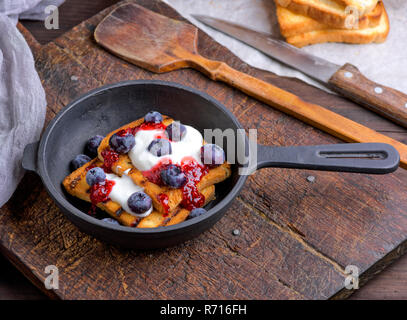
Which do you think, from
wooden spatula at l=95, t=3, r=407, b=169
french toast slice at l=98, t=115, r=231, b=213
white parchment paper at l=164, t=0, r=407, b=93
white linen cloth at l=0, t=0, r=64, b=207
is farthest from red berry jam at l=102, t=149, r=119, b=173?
white parchment paper at l=164, t=0, r=407, b=93

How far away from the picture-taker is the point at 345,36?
239cm

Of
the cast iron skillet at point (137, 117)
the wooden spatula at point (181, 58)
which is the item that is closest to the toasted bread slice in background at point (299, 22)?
the wooden spatula at point (181, 58)

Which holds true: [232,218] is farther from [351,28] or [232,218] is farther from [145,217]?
[351,28]

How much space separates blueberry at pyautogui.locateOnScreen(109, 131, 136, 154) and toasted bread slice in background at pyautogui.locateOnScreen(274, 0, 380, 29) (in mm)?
1211

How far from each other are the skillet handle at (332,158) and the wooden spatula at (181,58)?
28 centimetres

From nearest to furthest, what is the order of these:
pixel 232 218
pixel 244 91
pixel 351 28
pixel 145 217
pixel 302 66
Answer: pixel 145 217, pixel 232 218, pixel 244 91, pixel 302 66, pixel 351 28

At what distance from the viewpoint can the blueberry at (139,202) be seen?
146 centimetres

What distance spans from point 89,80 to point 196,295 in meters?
1.02

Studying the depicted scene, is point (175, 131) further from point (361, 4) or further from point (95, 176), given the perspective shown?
point (361, 4)

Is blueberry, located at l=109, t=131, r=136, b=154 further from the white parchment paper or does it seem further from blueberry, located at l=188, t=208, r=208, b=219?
Result: the white parchment paper

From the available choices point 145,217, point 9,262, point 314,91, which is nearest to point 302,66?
point 314,91

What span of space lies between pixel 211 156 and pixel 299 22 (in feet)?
3.61

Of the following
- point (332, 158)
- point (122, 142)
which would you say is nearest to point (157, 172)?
point (122, 142)

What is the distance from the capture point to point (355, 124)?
1.91 meters
